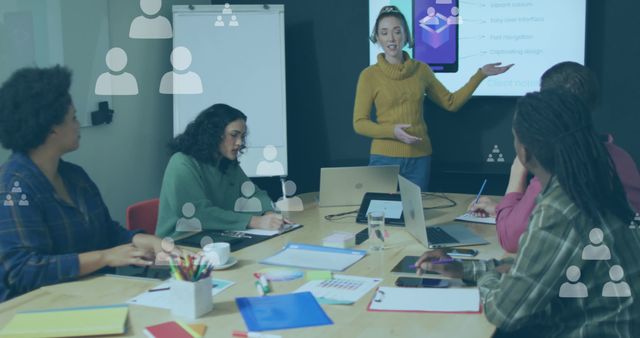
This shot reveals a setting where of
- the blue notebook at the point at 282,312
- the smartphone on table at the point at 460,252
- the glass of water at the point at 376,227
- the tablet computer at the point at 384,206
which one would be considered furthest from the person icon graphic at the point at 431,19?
the blue notebook at the point at 282,312

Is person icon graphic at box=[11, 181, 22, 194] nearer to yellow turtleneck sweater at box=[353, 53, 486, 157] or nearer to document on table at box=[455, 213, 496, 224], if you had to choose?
document on table at box=[455, 213, 496, 224]

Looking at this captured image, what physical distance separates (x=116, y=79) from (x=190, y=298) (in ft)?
8.68

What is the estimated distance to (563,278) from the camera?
1.58m

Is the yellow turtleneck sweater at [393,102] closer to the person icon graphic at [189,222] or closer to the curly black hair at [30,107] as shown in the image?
the person icon graphic at [189,222]

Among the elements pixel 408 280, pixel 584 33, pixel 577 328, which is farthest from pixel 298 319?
pixel 584 33

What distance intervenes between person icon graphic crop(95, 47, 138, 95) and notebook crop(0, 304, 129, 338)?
2.35m

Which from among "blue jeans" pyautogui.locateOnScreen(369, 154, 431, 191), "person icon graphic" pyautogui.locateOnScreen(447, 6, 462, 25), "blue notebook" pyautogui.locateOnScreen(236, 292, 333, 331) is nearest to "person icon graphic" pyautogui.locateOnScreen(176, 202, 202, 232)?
"blue notebook" pyautogui.locateOnScreen(236, 292, 333, 331)

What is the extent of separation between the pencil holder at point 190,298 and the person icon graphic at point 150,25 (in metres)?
2.84

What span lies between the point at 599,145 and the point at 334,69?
3.44 meters

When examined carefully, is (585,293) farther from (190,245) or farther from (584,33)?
(584,33)

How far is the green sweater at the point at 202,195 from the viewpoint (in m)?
2.72

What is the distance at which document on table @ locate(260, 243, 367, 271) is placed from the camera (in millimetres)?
2180

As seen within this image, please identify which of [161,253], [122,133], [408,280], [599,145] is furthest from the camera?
[122,133]

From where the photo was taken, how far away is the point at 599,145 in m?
1.60
